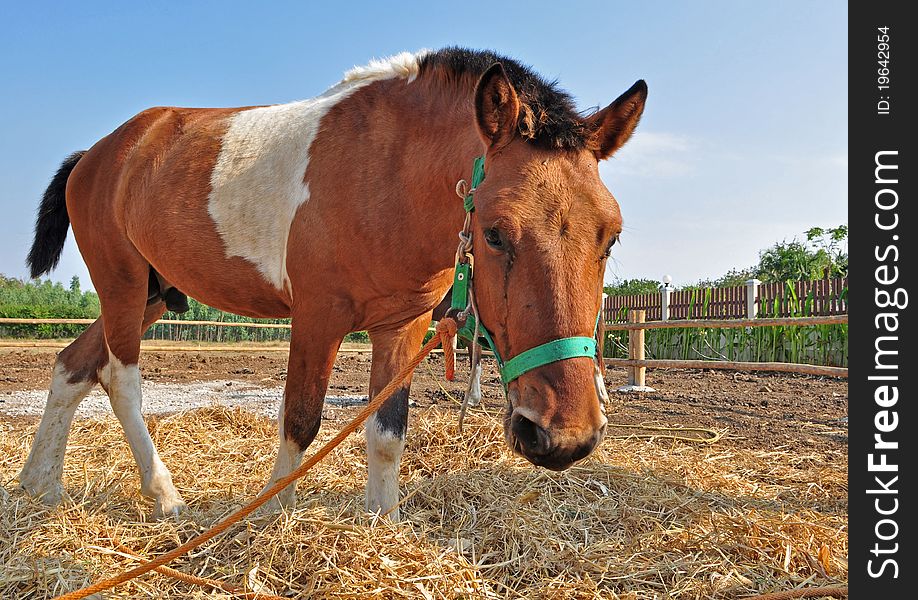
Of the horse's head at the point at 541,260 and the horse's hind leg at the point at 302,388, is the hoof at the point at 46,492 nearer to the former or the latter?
the horse's hind leg at the point at 302,388

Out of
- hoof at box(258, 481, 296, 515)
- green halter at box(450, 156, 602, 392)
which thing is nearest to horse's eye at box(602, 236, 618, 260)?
green halter at box(450, 156, 602, 392)

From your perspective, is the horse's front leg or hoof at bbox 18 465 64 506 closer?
the horse's front leg

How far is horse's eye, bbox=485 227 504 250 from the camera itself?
1997 millimetres

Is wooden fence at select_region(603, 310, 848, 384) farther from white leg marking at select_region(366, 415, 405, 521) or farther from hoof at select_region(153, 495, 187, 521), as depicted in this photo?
hoof at select_region(153, 495, 187, 521)

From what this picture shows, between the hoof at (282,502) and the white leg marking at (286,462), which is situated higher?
the white leg marking at (286,462)

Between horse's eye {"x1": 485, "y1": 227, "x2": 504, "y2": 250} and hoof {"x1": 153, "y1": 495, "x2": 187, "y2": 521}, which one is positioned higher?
horse's eye {"x1": 485, "y1": 227, "x2": 504, "y2": 250}

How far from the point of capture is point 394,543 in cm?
257

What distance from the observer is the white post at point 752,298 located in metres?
15.3

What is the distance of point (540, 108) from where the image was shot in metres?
2.21

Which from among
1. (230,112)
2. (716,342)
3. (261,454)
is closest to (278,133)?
(230,112)

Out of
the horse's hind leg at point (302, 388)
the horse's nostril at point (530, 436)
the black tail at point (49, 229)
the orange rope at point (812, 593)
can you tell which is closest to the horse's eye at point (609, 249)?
the horse's nostril at point (530, 436)

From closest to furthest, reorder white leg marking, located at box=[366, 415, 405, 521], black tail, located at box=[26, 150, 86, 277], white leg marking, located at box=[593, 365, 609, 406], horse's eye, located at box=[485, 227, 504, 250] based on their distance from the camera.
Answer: white leg marking, located at box=[593, 365, 609, 406] < horse's eye, located at box=[485, 227, 504, 250] < white leg marking, located at box=[366, 415, 405, 521] < black tail, located at box=[26, 150, 86, 277]

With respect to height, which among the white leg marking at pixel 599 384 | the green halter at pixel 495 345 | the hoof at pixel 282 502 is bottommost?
the hoof at pixel 282 502

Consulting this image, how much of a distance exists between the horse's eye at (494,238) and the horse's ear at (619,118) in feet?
1.86
